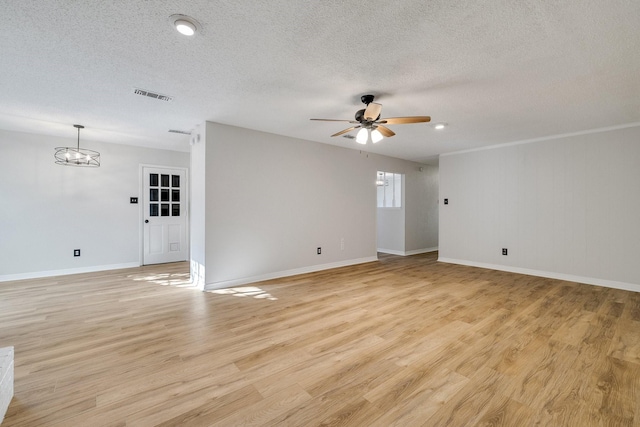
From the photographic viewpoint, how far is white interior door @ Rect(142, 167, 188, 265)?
18.5ft

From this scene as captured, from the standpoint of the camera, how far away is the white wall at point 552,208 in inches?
158

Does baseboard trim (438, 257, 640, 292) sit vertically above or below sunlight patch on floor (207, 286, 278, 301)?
above

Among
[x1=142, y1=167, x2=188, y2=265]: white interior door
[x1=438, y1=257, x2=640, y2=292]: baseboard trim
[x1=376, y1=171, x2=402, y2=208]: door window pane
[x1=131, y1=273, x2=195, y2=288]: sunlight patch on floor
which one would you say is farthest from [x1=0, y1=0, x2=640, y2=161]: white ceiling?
[x1=376, y1=171, x2=402, y2=208]: door window pane

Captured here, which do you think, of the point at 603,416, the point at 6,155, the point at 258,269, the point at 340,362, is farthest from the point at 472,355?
the point at 6,155

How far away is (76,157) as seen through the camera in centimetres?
470

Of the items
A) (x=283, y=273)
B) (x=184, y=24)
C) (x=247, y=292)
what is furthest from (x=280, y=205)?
(x=184, y=24)

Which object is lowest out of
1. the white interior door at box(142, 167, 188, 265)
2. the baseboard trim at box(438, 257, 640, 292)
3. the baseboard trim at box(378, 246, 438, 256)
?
the baseboard trim at box(438, 257, 640, 292)

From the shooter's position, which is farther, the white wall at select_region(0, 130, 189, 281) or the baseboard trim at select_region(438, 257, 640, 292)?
the white wall at select_region(0, 130, 189, 281)

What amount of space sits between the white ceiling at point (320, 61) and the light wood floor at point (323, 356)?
2408mm

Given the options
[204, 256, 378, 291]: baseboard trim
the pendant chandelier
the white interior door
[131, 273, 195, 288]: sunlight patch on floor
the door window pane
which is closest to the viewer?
[204, 256, 378, 291]: baseboard trim

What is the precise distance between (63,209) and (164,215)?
5.20ft

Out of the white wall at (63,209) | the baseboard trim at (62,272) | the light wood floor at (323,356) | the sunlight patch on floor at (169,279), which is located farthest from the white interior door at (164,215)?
the light wood floor at (323,356)

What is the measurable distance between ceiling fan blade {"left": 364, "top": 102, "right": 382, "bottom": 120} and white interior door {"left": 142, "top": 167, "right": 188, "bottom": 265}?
478cm

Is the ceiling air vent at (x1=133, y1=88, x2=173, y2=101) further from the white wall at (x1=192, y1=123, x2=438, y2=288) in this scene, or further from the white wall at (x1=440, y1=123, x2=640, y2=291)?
the white wall at (x1=440, y1=123, x2=640, y2=291)
